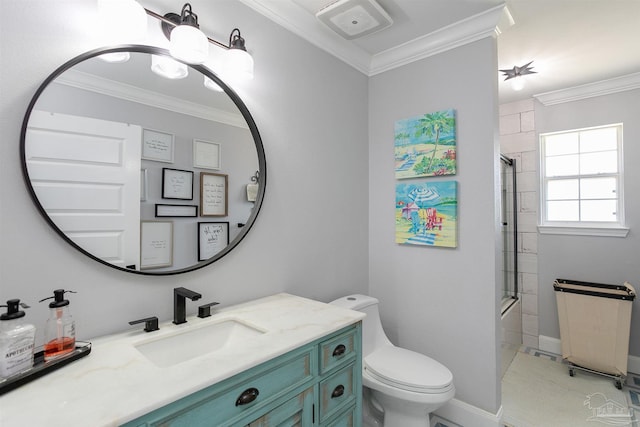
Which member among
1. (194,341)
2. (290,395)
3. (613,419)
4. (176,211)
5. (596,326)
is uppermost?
(176,211)

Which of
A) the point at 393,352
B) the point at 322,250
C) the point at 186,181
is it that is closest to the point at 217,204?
the point at 186,181

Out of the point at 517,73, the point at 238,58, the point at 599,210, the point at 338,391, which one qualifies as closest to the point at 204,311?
the point at 338,391

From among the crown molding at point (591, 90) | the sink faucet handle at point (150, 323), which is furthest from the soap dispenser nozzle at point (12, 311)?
the crown molding at point (591, 90)

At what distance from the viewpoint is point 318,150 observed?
204 cm

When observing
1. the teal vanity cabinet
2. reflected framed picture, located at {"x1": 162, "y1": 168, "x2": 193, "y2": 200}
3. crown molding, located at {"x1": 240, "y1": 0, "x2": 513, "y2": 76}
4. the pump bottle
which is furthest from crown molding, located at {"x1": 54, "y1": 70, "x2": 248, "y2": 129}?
the teal vanity cabinet

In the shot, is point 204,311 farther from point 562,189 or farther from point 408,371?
point 562,189

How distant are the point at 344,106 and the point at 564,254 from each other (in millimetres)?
2601

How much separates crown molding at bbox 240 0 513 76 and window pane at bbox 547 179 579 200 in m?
1.94

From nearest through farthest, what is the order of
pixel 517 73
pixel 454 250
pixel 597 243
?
pixel 454 250 → pixel 517 73 → pixel 597 243

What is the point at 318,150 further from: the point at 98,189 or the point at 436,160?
the point at 98,189

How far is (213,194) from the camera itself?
58.1 inches

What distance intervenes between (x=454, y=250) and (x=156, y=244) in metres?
1.75

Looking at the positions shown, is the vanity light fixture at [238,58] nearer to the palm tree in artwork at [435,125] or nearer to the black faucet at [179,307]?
the black faucet at [179,307]

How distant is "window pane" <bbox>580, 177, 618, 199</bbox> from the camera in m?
2.88
